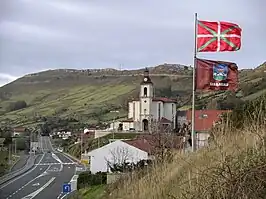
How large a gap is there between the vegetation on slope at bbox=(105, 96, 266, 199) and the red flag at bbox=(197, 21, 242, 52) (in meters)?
3.91

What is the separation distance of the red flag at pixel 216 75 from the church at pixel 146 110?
242 feet

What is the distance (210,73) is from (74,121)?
130 m

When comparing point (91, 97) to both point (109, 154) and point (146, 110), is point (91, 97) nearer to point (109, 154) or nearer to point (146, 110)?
point (146, 110)

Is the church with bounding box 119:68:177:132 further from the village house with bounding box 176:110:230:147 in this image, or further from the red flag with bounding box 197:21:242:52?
the red flag with bounding box 197:21:242:52

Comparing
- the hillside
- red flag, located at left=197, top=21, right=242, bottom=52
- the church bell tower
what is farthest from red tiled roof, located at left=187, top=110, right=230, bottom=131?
the hillside

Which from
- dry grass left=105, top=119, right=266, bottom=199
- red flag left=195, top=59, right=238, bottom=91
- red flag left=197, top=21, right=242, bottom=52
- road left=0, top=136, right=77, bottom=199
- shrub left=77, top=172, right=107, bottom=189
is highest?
red flag left=197, top=21, right=242, bottom=52

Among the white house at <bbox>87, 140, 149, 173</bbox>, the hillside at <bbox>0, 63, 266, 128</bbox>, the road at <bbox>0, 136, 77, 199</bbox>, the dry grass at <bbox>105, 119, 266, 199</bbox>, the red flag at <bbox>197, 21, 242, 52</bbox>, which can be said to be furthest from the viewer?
the hillside at <bbox>0, 63, 266, 128</bbox>

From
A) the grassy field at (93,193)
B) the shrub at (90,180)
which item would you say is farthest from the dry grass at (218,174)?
the shrub at (90,180)

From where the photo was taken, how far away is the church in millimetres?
87875

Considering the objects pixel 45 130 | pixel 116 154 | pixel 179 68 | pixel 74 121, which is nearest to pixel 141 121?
pixel 116 154

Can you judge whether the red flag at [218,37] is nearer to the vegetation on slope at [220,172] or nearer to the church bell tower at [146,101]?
the vegetation on slope at [220,172]

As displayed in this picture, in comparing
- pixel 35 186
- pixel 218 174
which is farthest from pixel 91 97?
pixel 218 174

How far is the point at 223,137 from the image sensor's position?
7703 mm

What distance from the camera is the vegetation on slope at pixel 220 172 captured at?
5176mm
